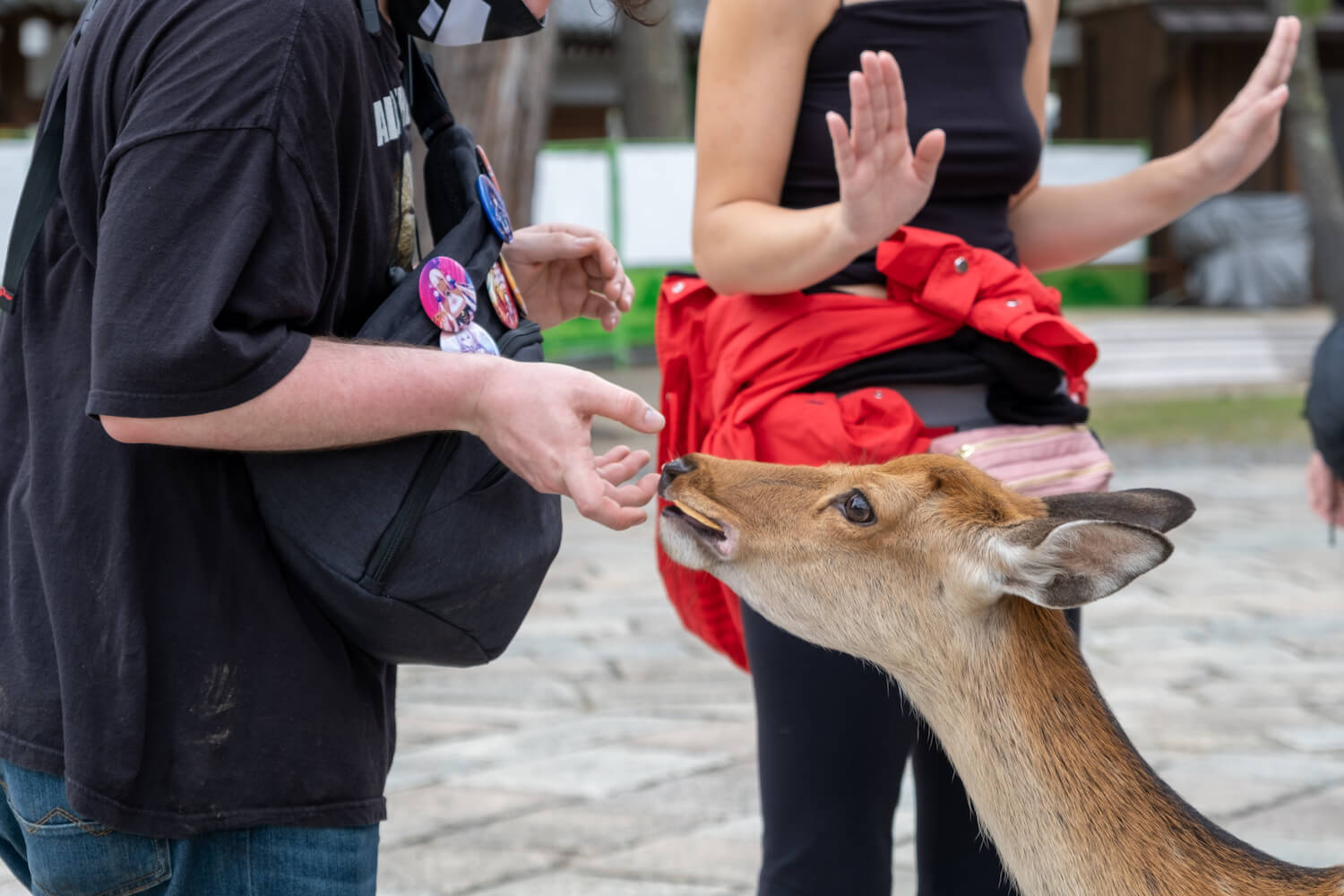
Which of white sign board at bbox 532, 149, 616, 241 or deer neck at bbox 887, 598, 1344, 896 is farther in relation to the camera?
white sign board at bbox 532, 149, 616, 241

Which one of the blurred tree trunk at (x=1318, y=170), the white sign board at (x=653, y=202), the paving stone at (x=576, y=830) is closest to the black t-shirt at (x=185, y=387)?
the paving stone at (x=576, y=830)

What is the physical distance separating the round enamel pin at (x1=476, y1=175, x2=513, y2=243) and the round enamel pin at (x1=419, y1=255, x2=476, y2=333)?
136 mm

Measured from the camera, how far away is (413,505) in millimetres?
1768

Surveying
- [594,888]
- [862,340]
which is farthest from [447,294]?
[594,888]

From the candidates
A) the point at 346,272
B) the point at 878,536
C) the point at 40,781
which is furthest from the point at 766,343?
the point at 40,781

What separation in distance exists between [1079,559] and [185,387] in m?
1.23

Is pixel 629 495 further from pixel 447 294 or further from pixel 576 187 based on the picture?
pixel 576 187

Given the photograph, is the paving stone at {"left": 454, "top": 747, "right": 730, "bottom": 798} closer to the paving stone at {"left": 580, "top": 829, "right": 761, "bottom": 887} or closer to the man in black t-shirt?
the paving stone at {"left": 580, "top": 829, "right": 761, "bottom": 887}

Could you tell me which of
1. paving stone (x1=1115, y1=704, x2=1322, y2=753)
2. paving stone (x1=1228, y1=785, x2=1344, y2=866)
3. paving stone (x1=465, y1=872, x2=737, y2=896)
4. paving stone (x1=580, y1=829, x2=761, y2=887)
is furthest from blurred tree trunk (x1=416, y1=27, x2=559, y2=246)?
paving stone (x1=1228, y1=785, x2=1344, y2=866)

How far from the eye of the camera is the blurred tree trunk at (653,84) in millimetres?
16859

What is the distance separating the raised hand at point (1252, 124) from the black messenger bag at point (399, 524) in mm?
1532

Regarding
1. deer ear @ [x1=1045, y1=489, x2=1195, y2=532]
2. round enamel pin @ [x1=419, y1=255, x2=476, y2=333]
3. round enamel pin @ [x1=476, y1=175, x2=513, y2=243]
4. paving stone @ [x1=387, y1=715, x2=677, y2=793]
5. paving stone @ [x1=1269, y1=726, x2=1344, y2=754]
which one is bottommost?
paving stone @ [x1=387, y1=715, x2=677, y2=793]

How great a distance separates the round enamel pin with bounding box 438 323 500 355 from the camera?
5.93 ft

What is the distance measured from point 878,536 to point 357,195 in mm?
1046
